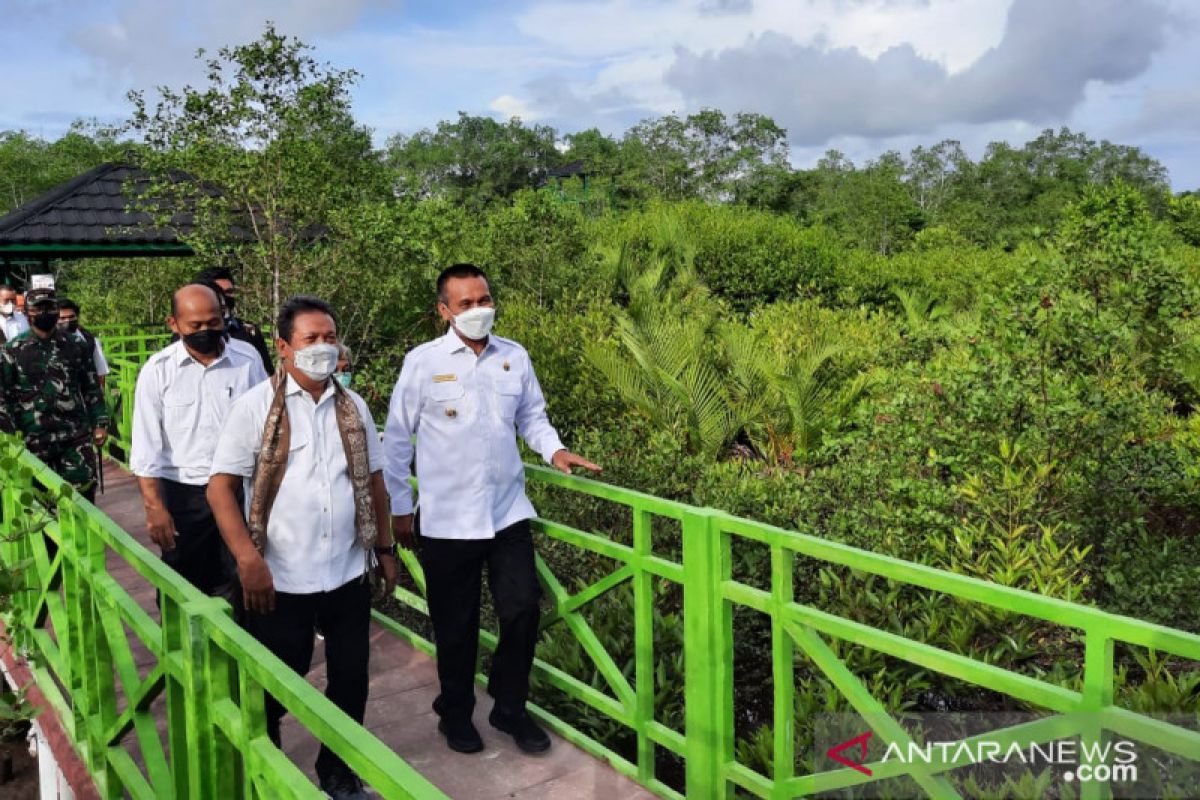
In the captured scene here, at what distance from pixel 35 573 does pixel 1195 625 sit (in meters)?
5.00

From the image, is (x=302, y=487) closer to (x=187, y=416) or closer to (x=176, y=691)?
(x=176, y=691)

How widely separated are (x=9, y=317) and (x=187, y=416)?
6.20 metres

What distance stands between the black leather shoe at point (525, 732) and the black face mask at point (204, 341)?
1826mm

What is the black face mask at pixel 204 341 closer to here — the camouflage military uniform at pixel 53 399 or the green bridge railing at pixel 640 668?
the green bridge railing at pixel 640 668

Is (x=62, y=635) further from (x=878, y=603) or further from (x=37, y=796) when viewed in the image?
(x=37, y=796)

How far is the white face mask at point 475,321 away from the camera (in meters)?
3.67

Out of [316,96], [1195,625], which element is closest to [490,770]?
[1195,625]

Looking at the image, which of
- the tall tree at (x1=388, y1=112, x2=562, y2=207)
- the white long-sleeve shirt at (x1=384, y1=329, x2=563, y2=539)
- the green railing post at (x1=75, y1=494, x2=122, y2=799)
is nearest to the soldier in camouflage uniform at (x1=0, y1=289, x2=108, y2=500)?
the green railing post at (x1=75, y1=494, x2=122, y2=799)

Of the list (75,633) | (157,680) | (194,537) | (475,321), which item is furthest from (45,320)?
(157,680)

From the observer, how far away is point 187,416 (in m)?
4.17

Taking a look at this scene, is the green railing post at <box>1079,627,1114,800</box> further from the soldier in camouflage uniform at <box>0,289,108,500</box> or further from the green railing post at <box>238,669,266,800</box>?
the soldier in camouflage uniform at <box>0,289,108,500</box>

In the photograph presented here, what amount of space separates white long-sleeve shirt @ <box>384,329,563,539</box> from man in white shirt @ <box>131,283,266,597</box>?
0.89 m

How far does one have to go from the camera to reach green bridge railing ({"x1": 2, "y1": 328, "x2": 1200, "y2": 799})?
2.07 m

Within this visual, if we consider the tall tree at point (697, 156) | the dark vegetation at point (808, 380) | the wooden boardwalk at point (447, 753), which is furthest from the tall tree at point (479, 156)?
the wooden boardwalk at point (447, 753)
